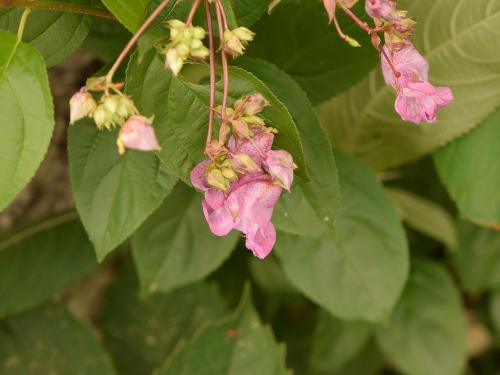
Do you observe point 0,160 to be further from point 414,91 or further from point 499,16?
point 499,16

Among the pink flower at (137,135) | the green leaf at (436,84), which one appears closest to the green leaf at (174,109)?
the pink flower at (137,135)

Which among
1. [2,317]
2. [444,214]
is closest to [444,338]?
[444,214]

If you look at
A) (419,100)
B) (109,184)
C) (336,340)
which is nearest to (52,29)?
(109,184)

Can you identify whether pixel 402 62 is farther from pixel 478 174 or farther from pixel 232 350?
pixel 232 350

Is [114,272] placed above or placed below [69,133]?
below

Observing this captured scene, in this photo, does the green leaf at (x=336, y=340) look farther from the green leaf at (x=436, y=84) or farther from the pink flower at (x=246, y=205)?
the pink flower at (x=246, y=205)

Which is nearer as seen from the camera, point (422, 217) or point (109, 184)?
point (109, 184)
